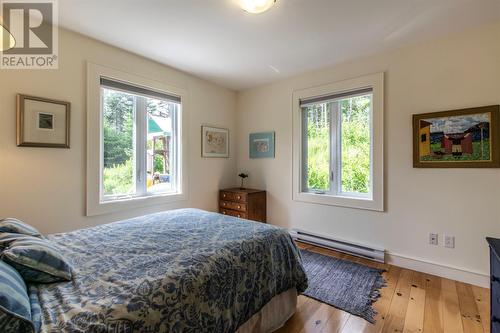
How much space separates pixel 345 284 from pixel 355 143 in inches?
67.2

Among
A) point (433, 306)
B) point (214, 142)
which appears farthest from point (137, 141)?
point (433, 306)

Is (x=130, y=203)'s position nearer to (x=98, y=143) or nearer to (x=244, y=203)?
(x=98, y=143)

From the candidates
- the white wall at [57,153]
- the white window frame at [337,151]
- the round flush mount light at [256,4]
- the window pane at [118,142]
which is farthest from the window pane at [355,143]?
the window pane at [118,142]

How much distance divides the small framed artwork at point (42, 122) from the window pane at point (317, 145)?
2904mm

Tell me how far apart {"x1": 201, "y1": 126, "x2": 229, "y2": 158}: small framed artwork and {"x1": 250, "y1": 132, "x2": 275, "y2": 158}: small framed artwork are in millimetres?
444

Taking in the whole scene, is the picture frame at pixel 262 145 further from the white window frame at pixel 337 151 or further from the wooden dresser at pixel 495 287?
the wooden dresser at pixel 495 287

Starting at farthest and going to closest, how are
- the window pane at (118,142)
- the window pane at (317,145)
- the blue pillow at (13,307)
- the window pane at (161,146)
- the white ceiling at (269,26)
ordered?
1. the window pane at (317,145)
2. the window pane at (161,146)
3. the window pane at (118,142)
4. the white ceiling at (269,26)
5. the blue pillow at (13,307)

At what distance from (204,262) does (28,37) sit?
258cm

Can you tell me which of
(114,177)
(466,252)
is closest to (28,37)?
(114,177)

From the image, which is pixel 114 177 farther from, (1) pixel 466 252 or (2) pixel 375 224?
(1) pixel 466 252

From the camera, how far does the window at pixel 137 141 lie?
2691mm

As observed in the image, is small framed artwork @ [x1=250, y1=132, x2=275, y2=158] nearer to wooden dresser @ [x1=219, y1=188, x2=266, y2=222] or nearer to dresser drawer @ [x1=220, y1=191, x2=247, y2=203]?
wooden dresser @ [x1=219, y1=188, x2=266, y2=222]

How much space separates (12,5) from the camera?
6.38 ft

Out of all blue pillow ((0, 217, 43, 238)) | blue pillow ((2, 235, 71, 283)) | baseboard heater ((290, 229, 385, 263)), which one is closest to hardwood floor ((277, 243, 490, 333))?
baseboard heater ((290, 229, 385, 263))
